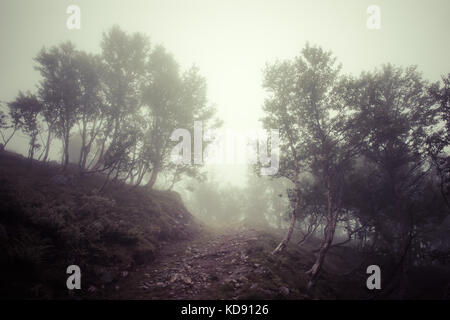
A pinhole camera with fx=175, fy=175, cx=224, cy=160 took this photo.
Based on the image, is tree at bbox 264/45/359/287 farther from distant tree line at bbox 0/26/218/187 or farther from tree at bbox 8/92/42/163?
tree at bbox 8/92/42/163

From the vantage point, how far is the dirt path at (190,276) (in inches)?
290

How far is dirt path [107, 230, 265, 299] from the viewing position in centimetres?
736

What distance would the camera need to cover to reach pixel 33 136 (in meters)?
22.6

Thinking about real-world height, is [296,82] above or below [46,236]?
above

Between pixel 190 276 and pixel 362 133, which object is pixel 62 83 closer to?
pixel 190 276

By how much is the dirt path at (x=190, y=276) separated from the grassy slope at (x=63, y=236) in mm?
965

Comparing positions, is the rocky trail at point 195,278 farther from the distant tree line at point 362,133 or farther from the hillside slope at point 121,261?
the distant tree line at point 362,133

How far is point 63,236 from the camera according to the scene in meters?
8.37

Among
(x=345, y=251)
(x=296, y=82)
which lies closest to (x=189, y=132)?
(x=296, y=82)

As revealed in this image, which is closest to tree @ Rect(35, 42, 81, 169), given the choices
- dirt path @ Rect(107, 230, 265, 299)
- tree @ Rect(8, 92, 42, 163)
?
tree @ Rect(8, 92, 42, 163)

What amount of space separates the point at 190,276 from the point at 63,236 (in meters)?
6.40
